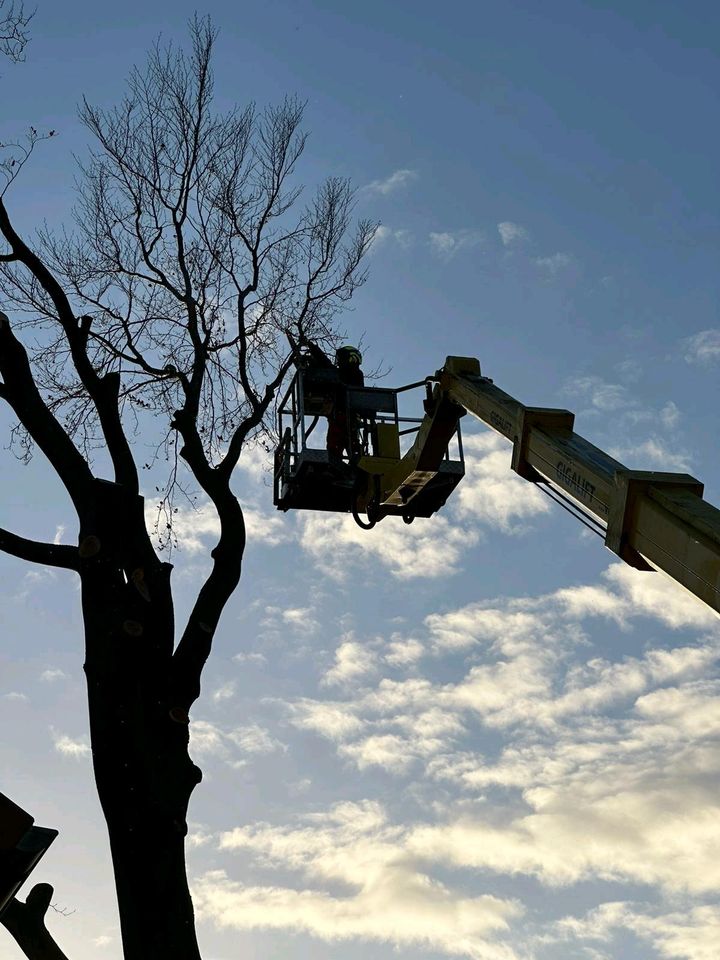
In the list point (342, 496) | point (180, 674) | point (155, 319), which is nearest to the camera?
point (180, 674)

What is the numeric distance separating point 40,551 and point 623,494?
15.9 ft

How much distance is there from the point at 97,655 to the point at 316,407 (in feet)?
11.6

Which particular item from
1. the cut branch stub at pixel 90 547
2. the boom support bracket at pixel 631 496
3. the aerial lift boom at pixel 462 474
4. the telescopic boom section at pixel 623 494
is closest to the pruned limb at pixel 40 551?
the cut branch stub at pixel 90 547

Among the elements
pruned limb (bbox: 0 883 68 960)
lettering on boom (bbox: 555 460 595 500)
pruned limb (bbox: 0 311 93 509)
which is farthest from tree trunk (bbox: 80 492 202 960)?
lettering on boom (bbox: 555 460 595 500)

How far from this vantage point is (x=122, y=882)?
7.51 meters

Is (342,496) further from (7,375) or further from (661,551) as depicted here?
(661,551)

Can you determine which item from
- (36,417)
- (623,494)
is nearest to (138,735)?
(36,417)

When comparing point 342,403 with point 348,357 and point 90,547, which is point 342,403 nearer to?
point 348,357

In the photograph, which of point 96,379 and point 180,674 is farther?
point 96,379

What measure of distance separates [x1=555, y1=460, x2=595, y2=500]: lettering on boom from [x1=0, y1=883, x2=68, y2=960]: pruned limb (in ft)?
17.2

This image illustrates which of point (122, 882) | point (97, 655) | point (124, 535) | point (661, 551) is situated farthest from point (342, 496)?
point (661, 551)

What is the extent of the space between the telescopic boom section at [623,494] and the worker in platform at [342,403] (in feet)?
7.34

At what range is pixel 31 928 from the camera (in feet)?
27.1

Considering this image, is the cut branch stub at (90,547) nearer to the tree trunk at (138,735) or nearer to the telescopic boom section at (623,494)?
the tree trunk at (138,735)
